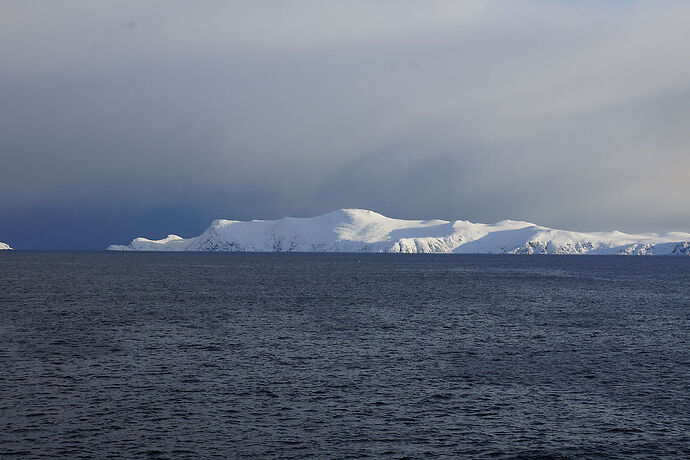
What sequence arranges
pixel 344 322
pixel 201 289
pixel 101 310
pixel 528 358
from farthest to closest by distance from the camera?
pixel 201 289
pixel 101 310
pixel 344 322
pixel 528 358

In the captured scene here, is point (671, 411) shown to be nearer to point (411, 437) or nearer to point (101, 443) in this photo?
point (411, 437)

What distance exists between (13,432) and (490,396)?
115 ft

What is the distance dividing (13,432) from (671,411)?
4660 centimetres

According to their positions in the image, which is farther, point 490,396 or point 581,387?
point 581,387

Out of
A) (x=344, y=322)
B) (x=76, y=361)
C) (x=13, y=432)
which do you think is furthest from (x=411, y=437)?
(x=344, y=322)

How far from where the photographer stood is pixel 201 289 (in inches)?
6334

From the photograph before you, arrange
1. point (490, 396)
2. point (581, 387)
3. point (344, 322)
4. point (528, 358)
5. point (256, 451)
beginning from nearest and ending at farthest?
point (256, 451) → point (490, 396) → point (581, 387) → point (528, 358) → point (344, 322)

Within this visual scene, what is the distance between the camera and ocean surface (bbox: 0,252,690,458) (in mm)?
40562

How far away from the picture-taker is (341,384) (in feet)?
181

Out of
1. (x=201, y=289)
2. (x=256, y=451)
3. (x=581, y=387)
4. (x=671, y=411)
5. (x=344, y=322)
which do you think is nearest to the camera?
(x=256, y=451)

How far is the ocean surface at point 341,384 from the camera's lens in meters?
40.6

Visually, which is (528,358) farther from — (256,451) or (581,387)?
(256,451)

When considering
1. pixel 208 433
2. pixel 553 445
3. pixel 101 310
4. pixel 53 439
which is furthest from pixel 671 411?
pixel 101 310

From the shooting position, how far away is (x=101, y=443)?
3988cm
